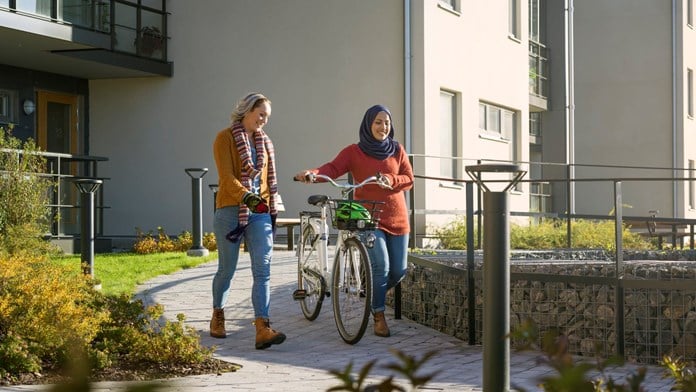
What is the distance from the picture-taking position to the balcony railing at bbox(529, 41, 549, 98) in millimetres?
28266

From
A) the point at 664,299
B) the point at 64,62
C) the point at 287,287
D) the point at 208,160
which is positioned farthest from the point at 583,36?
the point at 664,299

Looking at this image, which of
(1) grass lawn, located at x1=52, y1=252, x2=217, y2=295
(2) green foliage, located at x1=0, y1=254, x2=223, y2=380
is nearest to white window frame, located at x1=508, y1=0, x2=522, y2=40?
(1) grass lawn, located at x1=52, y1=252, x2=217, y2=295

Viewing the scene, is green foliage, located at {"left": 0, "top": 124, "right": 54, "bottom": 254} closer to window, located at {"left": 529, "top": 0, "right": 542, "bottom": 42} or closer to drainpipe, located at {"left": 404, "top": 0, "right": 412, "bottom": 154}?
drainpipe, located at {"left": 404, "top": 0, "right": 412, "bottom": 154}

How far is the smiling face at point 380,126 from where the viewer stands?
340 inches

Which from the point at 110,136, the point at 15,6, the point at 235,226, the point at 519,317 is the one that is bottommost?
the point at 519,317

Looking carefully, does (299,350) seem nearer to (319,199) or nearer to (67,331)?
(319,199)

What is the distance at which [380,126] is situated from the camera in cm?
864

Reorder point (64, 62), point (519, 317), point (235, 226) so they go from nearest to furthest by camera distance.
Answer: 1. point (235, 226)
2. point (519, 317)
3. point (64, 62)

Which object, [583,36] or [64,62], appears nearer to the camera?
[64,62]

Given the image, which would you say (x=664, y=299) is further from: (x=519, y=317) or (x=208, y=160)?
(x=208, y=160)

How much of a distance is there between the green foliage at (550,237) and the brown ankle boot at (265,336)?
828cm

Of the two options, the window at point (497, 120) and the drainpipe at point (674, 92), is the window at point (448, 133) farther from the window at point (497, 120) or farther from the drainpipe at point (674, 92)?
the drainpipe at point (674, 92)

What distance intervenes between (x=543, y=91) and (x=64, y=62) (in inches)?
534

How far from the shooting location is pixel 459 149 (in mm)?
21266
